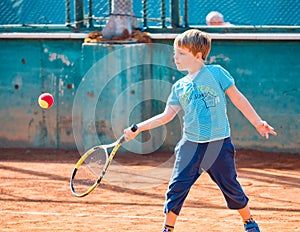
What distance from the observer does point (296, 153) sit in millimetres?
9680

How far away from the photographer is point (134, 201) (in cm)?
721

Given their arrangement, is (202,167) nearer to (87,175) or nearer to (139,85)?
(87,175)

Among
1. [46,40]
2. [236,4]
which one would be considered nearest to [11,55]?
[46,40]

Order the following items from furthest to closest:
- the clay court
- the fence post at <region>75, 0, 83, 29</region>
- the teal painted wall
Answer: the fence post at <region>75, 0, 83, 29</region> < the teal painted wall < the clay court

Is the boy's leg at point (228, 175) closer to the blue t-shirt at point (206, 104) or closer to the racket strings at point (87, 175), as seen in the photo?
the blue t-shirt at point (206, 104)

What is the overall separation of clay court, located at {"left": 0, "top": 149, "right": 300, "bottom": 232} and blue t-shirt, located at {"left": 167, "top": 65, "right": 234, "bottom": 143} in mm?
1229

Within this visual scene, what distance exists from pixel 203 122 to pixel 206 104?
0.41 feet

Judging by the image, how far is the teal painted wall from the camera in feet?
31.9

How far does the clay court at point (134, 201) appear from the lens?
6.15 metres

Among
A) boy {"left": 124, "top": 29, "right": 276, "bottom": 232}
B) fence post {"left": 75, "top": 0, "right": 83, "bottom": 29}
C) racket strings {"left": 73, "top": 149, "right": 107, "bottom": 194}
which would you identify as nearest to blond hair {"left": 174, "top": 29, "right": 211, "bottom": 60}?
boy {"left": 124, "top": 29, "right": 276, "bottom": 232}

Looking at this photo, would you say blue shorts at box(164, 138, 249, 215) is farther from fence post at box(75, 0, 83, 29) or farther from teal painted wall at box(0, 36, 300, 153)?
fence post at box(75, 0, 83, 29)

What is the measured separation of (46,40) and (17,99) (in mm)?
988

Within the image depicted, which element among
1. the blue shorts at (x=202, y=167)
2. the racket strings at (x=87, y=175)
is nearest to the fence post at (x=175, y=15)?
the racket strings at (x=87, y=175)

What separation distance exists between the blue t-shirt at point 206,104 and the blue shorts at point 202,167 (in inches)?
2.4
